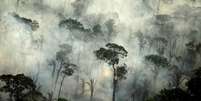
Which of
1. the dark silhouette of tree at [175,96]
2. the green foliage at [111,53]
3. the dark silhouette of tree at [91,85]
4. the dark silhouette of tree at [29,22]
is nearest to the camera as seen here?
the dark silhouette of tree at [175,96]

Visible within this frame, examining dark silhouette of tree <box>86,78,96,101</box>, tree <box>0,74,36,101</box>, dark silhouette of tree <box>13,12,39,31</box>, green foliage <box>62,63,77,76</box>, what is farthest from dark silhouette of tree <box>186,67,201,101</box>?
dark silhouette of tree <box>13,12,39,31</box>

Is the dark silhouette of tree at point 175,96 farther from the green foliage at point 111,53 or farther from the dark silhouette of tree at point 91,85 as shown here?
the dark silhouette of tree at point 91,85

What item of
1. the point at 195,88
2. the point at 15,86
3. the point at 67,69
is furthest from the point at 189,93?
the point at 67,69

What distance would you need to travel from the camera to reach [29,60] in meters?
89.1

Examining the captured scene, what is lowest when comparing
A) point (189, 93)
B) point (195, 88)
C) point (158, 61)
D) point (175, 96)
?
point (175, 96)

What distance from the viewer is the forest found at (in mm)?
86188

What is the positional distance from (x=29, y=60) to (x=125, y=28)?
31595mm

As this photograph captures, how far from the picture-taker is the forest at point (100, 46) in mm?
86188

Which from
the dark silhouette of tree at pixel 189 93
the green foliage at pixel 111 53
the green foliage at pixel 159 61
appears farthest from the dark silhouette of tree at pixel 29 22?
the dark silhouette of tree at pixel 189 93

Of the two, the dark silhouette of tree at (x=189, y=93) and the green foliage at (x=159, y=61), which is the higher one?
the green foliage at (x=159, y=61)

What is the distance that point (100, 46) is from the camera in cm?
9650

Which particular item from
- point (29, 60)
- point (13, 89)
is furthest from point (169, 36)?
point (13, 89)

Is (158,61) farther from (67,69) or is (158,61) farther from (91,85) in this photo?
(67,69)

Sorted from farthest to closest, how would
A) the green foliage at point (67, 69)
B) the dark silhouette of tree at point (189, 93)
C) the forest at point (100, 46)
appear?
the forest at point (100, 46), the green foliage at point (67, 69), the dark silhouette of tree at point (189, 93)
